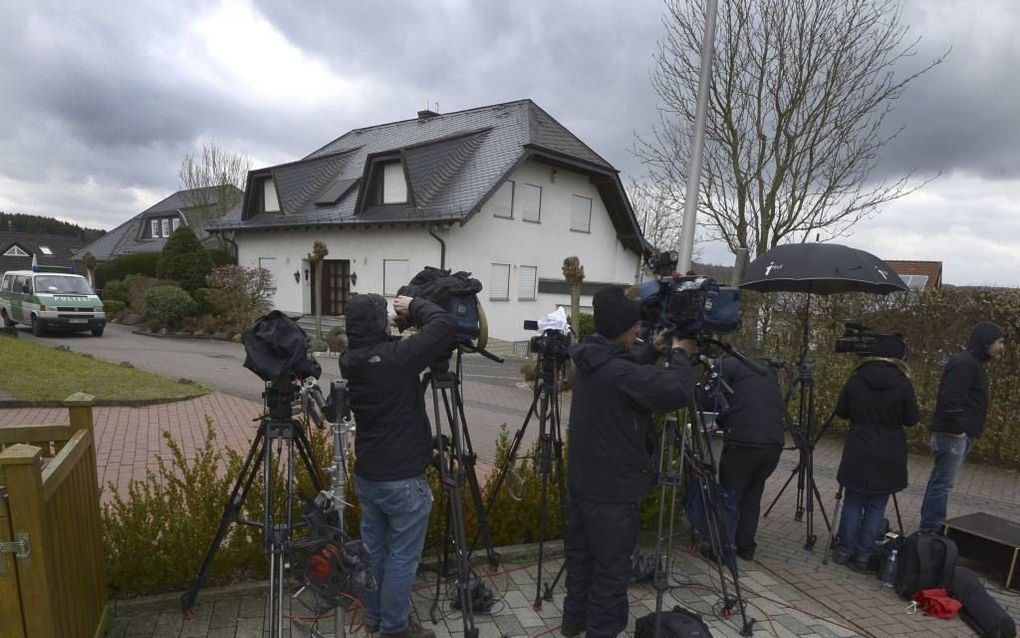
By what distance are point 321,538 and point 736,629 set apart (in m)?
2.72

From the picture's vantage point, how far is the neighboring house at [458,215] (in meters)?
18.2

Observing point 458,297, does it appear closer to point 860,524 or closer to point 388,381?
point 388,381

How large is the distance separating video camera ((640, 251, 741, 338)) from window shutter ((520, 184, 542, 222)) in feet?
51.8

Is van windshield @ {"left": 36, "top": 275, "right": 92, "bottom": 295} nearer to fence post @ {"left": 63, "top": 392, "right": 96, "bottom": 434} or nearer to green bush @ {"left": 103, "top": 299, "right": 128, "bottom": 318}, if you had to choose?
green bush @ {"left": 103, "top": 299, "right": 128, "bottom": 318}

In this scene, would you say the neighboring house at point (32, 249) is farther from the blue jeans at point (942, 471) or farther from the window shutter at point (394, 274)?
the blue jeans at point (942, 471)

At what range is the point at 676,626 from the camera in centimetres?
327

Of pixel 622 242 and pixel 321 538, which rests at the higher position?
pixel 622 242

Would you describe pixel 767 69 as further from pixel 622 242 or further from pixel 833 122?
pixel 622 242

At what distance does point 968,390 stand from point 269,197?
23238mm

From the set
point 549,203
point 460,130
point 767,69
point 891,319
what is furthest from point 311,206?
point 891,319

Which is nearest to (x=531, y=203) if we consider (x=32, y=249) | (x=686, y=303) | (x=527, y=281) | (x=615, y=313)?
(x=527, y=281)

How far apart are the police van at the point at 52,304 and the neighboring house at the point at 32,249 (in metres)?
40.3

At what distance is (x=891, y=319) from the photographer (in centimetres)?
846

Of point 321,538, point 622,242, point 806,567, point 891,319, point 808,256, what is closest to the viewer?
point 321,538
